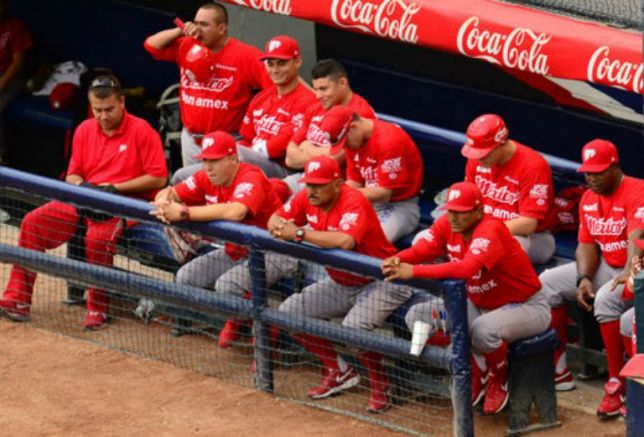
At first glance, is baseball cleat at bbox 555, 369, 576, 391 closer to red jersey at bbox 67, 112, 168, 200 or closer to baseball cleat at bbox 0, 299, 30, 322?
red jersey at bbox 67, 112, 168, 200

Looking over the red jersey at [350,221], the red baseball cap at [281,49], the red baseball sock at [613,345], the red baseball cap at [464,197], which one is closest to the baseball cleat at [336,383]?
the red jersey at [350,221]

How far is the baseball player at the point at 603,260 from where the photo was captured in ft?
28.6

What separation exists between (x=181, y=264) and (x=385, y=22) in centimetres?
177

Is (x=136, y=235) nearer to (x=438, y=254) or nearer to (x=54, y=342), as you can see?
(x=54, y=342)

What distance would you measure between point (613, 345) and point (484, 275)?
0.79m

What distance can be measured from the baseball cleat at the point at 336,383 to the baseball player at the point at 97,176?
1632 millimetres

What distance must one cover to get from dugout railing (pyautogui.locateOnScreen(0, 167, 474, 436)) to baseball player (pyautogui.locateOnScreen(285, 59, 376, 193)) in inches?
44.9

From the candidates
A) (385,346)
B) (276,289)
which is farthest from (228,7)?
(385,346)

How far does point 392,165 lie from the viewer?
9.77 m

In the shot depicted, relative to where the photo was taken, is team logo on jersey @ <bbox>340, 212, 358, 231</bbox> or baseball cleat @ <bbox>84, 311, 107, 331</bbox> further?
baseball cleat @ <bbox>84, 311, 107, 331</bbox>

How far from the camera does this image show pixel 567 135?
1041cm

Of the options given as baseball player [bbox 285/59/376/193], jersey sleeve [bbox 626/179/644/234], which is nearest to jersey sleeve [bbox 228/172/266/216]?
baseball player [bbox 285/59/376/193]


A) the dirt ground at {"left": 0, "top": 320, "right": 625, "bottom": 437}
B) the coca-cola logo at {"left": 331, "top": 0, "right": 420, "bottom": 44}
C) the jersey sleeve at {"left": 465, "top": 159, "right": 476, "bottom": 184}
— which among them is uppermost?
the coca-cola logo at {"left": 331, "top": 0, "right": 420, "bottom": 44}

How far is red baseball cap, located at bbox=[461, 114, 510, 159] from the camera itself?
29.8ft
